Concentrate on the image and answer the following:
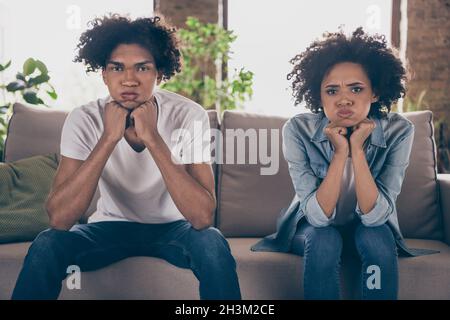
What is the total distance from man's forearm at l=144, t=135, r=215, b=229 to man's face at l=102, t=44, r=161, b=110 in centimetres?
17

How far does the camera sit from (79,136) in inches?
67.4

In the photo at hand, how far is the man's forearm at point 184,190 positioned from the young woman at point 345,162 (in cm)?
30

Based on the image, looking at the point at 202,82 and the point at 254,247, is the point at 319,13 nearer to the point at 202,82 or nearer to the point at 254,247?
the point at 202,82

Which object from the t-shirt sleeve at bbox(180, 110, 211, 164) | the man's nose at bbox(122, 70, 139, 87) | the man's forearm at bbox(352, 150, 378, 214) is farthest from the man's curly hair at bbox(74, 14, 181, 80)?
the man's forearm at bbox(352, 150, 378, 214)

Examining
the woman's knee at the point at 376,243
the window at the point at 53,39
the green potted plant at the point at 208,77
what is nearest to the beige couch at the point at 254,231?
the woman's knee at the point at 376,243

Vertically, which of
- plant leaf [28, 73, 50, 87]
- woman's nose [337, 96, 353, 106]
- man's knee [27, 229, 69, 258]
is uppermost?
plant leaf [28, 73, 50, 87]

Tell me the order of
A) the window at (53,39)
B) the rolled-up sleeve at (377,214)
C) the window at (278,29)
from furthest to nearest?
the window at (278,29)
the window at (53,39)
the rolled-up sleeve at (377,214)

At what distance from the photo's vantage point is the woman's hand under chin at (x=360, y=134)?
1.68 m

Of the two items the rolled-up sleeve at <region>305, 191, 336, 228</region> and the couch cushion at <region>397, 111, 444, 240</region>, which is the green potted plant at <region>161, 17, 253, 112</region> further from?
the rolled-up sleeve at <region>305, 191, 336, 228</region>

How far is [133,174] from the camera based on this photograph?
1751 millimetres

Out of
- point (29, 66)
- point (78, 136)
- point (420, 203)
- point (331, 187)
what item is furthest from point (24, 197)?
point (420, 203)

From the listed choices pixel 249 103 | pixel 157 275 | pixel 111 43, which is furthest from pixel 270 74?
pixel 157 275

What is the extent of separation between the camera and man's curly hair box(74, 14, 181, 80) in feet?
6.00

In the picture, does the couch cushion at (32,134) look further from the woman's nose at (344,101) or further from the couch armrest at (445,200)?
the couch armrest at (445,200)
